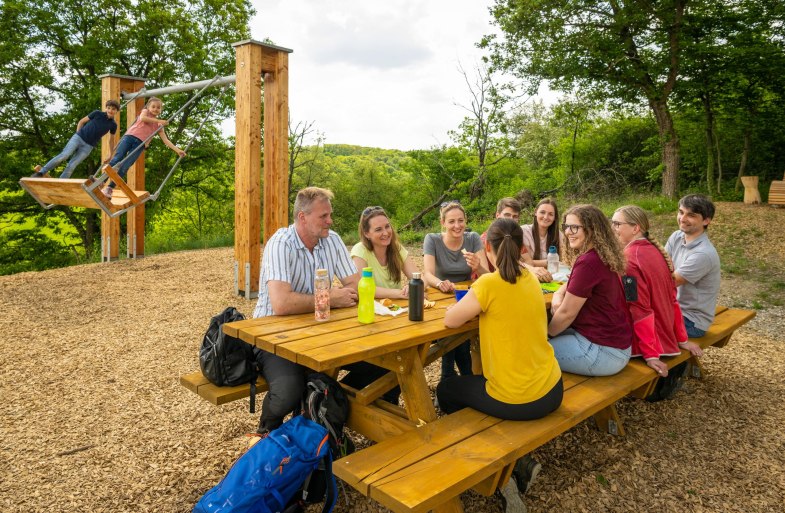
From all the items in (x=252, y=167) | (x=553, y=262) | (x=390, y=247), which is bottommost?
(x=553, y=262)

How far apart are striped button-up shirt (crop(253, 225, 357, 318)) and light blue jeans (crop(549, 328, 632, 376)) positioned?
132 centimetres

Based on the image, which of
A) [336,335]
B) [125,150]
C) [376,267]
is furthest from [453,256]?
[125,150]

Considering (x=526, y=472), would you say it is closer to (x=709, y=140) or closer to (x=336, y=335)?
(x=336, y=335)

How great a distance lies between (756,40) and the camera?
12055mm

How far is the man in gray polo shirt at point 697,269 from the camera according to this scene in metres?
3.84

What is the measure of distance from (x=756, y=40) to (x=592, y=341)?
12.6 metres

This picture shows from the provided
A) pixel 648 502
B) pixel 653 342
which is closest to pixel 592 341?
pixel 653 342

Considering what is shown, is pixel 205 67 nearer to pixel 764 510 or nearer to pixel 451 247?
pixel 451 247

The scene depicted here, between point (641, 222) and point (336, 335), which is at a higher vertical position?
point (641, 222)

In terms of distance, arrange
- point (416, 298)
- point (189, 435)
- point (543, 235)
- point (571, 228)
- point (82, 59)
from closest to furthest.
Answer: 1. point (416, 298)
2. point (571, 228)
3. point (189, 435)
4. point (543, 235)
5. point (82, 59)

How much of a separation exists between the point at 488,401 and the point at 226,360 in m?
1.32

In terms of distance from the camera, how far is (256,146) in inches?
264

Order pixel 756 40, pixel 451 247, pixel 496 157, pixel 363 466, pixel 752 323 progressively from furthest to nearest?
pixel 496 157
pixel 756 40
pixel 752 323
pixel 451 247
pixel 363 466

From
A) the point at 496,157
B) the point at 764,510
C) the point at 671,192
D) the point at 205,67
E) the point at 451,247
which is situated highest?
the point at 205,67
